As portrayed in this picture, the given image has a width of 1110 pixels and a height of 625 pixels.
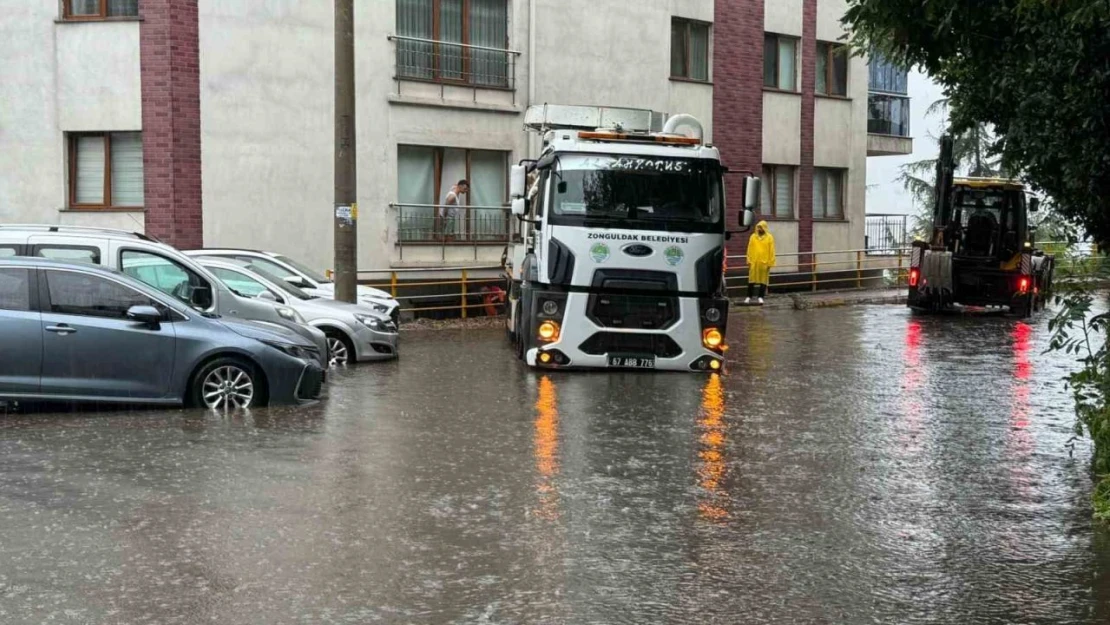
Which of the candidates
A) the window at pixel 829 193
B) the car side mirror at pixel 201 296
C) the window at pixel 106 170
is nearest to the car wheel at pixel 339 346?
the car side mirror at pixel 201 296

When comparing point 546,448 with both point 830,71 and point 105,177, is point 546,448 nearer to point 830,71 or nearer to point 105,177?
point 105,177

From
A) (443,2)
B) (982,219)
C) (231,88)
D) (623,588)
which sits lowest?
(623,588)

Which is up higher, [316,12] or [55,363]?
[316,12]

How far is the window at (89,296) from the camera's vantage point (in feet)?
41.0

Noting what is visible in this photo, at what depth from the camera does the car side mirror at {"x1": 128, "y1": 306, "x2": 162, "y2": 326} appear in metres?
12.5

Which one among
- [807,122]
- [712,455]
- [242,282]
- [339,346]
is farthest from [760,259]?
[712,455]

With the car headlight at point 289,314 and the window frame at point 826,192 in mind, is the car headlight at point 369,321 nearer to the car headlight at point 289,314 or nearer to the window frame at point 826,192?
the car headlight at point 289,314

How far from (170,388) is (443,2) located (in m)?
15.5

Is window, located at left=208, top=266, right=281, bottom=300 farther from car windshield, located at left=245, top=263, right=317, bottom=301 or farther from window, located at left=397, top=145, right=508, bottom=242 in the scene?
window, located at left=397, top=145, right=508, bottom=242

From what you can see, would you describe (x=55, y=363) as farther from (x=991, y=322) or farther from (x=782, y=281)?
(x=782, y=281)

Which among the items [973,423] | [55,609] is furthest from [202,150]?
[55,609]

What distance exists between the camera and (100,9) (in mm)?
23250

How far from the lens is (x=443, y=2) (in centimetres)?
2678

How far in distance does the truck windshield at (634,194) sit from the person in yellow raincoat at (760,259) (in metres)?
13.5
